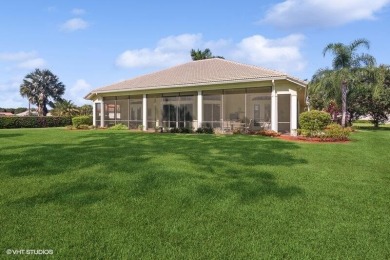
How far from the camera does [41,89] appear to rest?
7788cm

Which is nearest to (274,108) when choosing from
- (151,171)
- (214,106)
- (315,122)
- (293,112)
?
(293,112)

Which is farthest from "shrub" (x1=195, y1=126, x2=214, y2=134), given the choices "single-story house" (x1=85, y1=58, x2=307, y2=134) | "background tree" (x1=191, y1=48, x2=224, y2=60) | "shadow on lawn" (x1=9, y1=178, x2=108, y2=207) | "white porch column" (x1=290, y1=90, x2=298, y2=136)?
"background tree" (x1=191, y1=48, x2=224, y2=60)

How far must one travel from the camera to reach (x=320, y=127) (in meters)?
17.0

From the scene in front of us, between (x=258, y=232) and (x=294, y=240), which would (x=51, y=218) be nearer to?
(x=258, y=232)

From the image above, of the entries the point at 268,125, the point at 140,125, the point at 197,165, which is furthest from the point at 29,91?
the point at 197,165

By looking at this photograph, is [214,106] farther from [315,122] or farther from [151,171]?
[151,171]

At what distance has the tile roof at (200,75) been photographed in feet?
69.4

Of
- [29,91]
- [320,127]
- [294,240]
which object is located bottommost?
[294,240]

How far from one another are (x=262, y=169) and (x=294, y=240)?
411cm

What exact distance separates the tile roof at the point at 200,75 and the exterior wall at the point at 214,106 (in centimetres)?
61

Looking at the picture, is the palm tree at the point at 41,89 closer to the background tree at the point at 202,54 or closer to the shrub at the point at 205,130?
the background tree at the point at 202,54

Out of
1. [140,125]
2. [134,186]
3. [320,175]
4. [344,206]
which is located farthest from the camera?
[140,125]

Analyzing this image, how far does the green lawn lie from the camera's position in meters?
3.89

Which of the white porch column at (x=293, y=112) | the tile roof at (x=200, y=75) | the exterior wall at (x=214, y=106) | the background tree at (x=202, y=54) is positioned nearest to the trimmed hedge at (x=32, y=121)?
the tile roof at (x=200, y=75)
